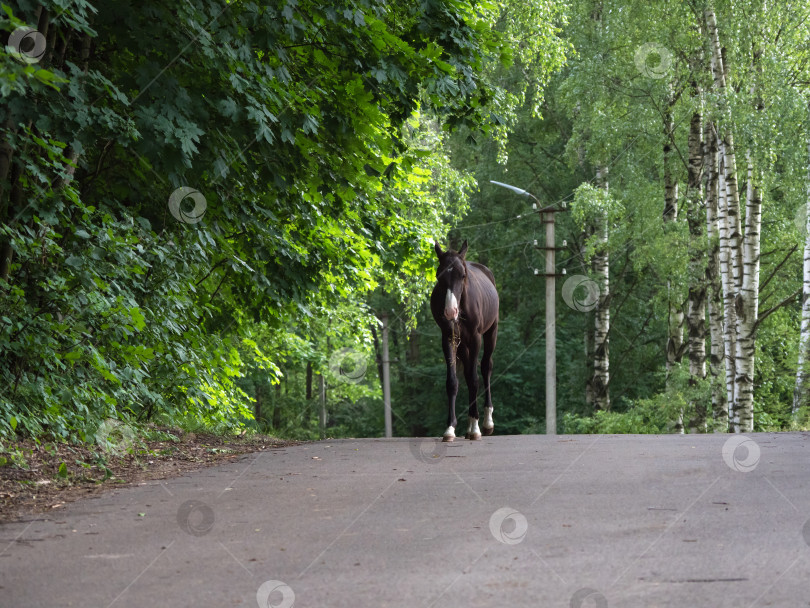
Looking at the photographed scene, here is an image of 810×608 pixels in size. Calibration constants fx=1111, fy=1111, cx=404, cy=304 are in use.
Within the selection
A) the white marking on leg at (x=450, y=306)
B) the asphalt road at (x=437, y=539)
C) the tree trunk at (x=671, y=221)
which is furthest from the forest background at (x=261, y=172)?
the asphalt road at (x=437, y=539)

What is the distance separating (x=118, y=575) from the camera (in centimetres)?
534

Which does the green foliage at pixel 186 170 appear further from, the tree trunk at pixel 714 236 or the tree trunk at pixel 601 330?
the tree trunk at pixel 601 330

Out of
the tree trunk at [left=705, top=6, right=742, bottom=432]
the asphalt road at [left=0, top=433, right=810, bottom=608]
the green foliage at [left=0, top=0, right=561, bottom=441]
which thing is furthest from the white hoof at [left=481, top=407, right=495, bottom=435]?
the tree trunk at [left=705, top=6, right=742, bottom=432]

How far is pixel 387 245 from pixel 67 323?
6.27 meters

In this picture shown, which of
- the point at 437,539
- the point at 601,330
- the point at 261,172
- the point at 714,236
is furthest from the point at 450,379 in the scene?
the point at 601,330

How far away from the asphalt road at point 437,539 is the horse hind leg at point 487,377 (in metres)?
4.46

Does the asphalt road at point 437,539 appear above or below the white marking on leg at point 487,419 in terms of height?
above

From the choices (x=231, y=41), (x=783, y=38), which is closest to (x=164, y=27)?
(x=231, y=41)

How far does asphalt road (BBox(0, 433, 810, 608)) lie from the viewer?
4898 mm

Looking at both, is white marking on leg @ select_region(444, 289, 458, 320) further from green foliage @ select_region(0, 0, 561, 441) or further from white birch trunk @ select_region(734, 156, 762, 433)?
white birch trunk @ select_region(734, 156, 762, 433)

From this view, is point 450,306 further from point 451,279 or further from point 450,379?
point 450,379

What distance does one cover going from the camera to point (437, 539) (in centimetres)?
613

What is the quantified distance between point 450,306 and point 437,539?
6.00 m

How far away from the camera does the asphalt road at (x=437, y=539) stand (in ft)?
16.1
